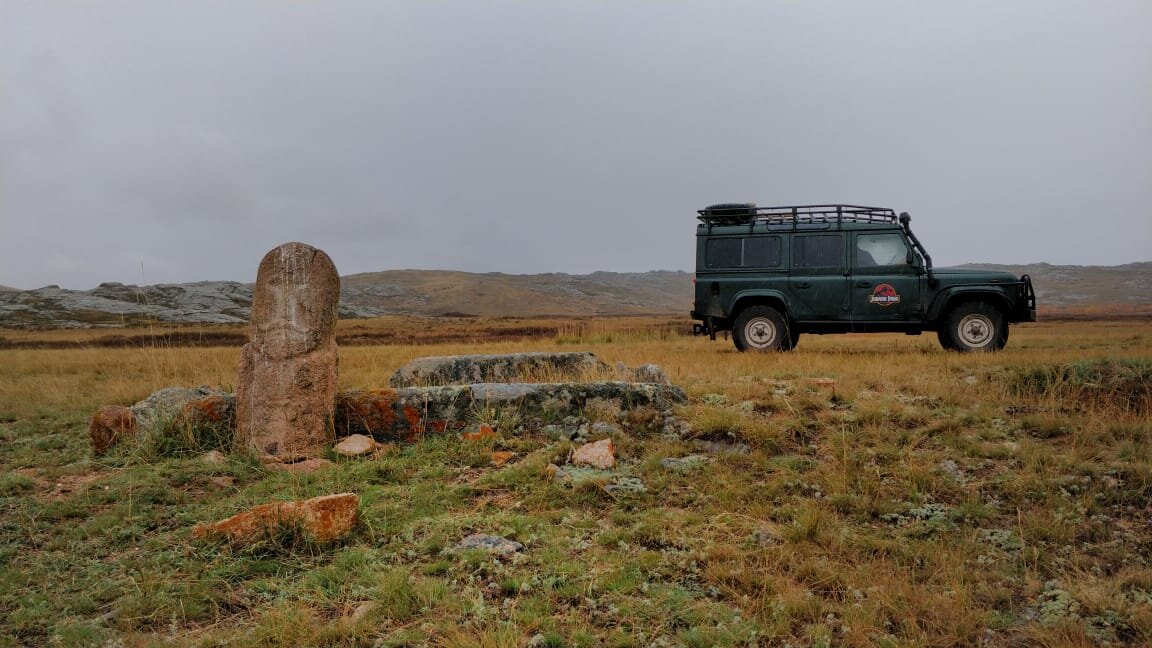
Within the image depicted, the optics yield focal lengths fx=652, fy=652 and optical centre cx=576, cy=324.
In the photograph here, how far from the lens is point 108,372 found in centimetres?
1220

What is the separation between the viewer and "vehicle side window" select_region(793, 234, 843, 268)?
11625 millimetres

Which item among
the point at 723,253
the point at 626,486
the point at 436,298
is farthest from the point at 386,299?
the point at 626,486

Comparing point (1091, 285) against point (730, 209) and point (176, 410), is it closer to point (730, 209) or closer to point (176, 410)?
point (730, 209)

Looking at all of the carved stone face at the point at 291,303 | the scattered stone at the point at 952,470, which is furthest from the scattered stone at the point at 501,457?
the scattered stone at the point at 952,470

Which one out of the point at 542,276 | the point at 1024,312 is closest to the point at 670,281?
the point at 542,276

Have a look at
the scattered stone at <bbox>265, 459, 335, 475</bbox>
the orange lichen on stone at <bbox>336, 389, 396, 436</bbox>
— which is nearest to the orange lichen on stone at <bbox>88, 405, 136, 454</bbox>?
the scattered stone at <bbox>265, 459, 335, 475</bbox>

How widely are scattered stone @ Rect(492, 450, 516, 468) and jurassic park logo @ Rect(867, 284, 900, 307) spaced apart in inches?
330

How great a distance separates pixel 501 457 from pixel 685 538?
2.10 metres

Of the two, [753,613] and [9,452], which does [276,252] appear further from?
[753,613]

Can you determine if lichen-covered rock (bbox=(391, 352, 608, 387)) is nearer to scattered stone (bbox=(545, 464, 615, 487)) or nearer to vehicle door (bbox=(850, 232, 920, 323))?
scattered stone (bbox=(545, 464, 615, 487))

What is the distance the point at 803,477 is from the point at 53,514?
17.8 ft

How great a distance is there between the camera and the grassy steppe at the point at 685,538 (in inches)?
123

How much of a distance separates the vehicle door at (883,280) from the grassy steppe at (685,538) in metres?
4.58

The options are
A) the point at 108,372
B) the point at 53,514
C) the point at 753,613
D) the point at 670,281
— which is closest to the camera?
the point at 753,613
